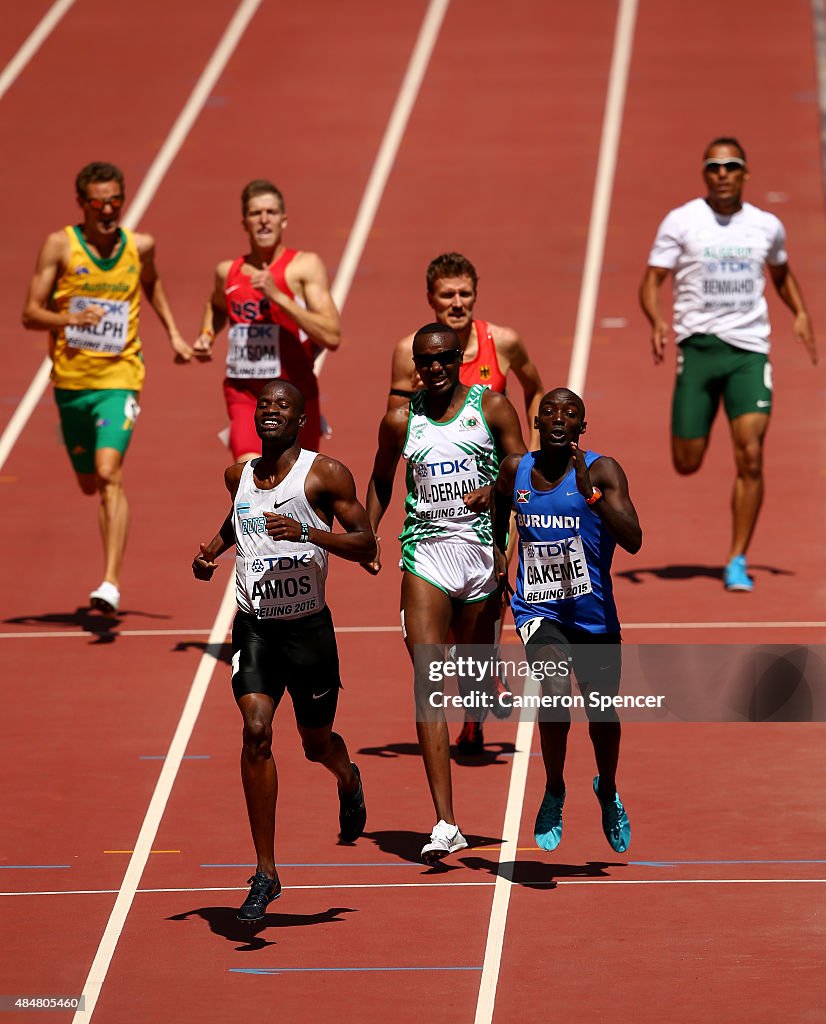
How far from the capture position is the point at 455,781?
1033 centimetres

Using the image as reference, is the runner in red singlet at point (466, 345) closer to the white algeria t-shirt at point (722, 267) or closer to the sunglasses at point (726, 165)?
the white algeria t-shirt at point (722, 267)

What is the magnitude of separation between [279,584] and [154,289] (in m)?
5.01

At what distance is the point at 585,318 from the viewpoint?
1823 centimetres

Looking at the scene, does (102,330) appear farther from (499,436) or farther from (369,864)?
(369,864)

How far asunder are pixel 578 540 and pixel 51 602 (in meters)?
5.16

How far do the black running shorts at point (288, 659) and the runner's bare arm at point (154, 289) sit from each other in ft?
14.4

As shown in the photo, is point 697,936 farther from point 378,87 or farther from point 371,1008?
point 378,87

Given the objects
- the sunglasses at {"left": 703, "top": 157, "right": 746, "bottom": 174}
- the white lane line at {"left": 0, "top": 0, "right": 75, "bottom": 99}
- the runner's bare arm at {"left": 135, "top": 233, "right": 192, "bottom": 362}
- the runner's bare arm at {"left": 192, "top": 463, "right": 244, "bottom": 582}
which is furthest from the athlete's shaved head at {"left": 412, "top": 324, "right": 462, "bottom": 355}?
the white lane line at {"left": 0, "top": 0, "right": 75, "bottom": 99}

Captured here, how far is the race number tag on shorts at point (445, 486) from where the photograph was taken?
9672 mm

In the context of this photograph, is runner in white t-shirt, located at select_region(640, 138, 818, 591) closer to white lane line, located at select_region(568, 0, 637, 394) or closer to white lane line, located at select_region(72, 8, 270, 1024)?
white lane line, located at select_region(72, 8, 270, 1024)

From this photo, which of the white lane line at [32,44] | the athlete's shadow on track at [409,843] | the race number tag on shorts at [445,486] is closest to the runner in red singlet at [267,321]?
the race number tag on shorts at [445,486]

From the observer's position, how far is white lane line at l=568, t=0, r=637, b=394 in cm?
1755

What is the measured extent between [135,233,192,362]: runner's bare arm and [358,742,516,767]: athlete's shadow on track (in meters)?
3.19

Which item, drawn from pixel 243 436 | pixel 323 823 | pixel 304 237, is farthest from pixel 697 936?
pixel 304 237
